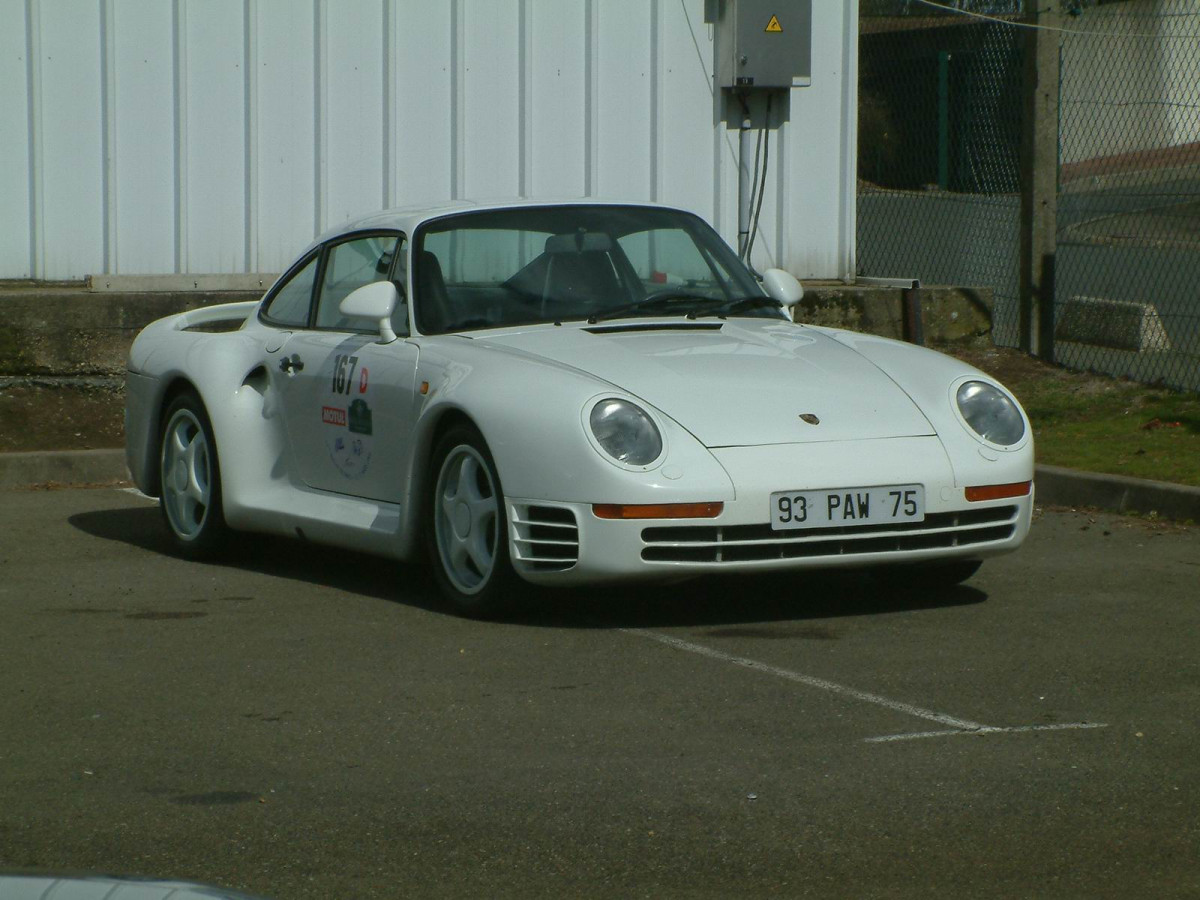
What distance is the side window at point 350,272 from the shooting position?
268 inches

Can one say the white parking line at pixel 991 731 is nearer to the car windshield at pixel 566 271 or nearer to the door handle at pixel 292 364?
the car windshield at pixel 566 271

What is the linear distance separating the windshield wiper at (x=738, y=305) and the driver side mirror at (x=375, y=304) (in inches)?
40.9

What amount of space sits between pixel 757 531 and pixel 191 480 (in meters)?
2.75

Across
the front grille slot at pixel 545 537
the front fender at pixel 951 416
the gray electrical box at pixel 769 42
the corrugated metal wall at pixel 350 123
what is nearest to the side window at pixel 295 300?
the front grille slot at pixel 545 537

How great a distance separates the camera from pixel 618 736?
4.30m

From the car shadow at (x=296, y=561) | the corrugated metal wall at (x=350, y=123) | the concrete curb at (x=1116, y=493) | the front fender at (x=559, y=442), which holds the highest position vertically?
the corrugated metal wall at (x=350, y=123)

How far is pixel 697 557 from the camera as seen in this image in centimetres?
544

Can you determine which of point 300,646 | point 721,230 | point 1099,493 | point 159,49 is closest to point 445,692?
point 300,646

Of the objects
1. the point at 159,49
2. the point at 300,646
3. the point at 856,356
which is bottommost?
the point at 300,646

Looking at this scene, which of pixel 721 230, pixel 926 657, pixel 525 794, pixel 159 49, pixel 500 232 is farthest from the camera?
pixel 721 230

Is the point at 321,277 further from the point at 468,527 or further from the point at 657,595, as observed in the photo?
the point at 657,595

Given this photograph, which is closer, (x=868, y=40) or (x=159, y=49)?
(x=159, y=49)

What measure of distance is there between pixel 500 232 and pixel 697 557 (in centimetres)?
180

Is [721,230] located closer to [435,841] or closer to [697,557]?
[697,557]
